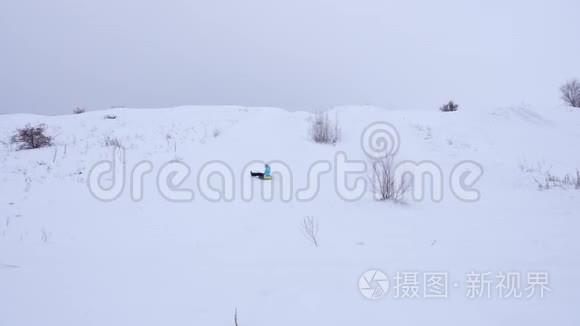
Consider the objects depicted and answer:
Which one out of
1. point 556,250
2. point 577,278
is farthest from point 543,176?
point 577,278

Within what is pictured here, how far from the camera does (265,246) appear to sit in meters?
3.26

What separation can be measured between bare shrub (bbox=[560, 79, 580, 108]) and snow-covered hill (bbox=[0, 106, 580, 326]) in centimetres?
1526

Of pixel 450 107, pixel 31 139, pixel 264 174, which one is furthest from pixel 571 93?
pixel 31 139

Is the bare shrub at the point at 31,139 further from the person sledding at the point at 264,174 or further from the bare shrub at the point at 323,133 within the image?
the bare shrub at the point at 323,133

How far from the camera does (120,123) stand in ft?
41.6

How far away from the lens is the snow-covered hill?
2.19 m

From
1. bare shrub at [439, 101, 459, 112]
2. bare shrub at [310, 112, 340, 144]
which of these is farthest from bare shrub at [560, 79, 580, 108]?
bare shrub at [310, 112, 340, 144]

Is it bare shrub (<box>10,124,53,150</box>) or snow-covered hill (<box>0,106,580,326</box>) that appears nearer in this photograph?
snow-covered hill (<box>0,106,580,326</box>)

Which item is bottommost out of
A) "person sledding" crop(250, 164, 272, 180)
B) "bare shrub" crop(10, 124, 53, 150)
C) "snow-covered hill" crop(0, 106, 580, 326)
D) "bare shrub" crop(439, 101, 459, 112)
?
"snow-covered hill" crop(0, 106, 580, 326)

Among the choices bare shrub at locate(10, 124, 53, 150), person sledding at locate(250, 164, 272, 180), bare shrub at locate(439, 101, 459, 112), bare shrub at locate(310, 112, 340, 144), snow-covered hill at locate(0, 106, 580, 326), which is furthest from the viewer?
bare shrub at locate(439, 101, 459, 112)

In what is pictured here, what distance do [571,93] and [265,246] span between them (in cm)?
2376

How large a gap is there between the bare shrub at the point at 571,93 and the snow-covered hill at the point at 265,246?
601 inches

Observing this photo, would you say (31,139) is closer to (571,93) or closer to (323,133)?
(323,133)

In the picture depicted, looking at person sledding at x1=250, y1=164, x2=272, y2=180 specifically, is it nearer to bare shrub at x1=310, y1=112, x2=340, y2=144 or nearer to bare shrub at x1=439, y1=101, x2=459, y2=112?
bare shrub at x1=310, y1=112, x2=340, y2=144
